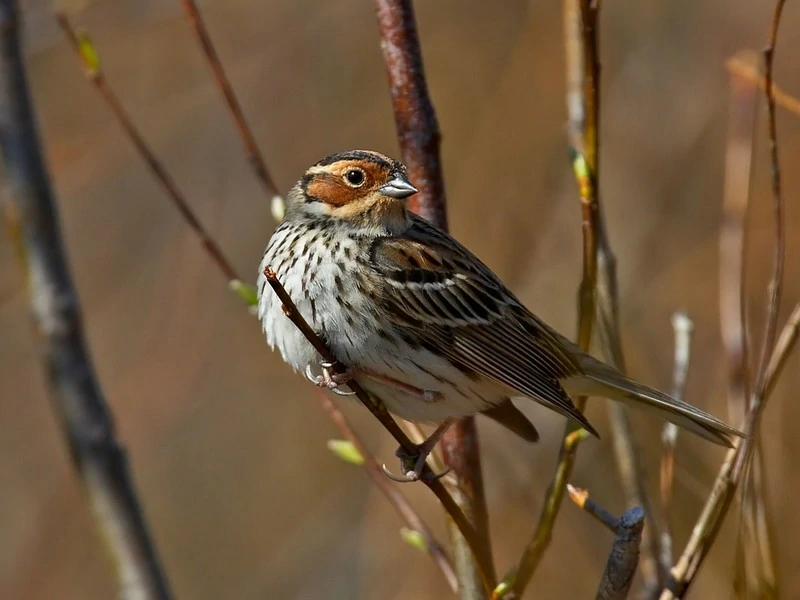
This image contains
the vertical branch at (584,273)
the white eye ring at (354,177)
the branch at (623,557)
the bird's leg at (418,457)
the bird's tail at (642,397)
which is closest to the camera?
the branch at (623,557)

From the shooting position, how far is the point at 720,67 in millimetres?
5785

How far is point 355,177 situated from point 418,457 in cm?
100

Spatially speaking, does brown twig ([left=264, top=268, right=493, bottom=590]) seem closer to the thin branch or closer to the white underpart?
the thin branch

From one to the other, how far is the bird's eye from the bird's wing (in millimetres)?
211

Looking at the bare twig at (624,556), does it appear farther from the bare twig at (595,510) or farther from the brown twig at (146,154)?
the brown twig at (146,154)

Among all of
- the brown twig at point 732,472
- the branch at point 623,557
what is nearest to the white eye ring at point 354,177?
the brown twig at point 732,472

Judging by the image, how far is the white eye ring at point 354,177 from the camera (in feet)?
A: 11.2

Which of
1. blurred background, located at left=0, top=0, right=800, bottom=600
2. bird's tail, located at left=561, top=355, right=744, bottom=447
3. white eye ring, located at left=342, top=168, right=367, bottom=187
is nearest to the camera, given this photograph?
bird's tail, located at left=561, top=355, right=744, bottom=447

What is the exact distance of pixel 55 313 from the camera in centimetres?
234

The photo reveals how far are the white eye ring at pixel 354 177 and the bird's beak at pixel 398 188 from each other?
168 mm

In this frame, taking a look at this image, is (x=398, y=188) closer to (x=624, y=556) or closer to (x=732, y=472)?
(x=732, y=472)

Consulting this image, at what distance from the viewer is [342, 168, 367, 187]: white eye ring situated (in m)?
3.43

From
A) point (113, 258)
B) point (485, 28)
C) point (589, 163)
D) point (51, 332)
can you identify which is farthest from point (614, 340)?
point (113, 258)

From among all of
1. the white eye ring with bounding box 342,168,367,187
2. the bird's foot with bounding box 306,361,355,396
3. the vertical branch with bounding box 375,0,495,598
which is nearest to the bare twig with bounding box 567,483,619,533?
the vertical branch with bounding box 375,0,495,598
